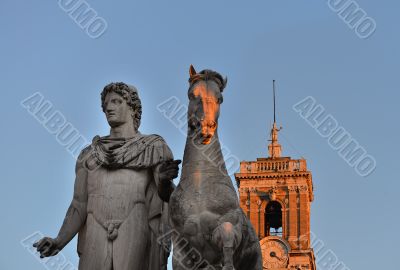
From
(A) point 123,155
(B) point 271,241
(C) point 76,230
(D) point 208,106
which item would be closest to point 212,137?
(D) point 208,106

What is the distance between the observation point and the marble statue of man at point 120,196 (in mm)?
13672

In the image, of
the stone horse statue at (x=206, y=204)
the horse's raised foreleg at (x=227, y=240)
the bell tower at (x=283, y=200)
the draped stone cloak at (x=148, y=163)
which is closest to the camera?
the horse's raised foreleg at (x=227, y=240)

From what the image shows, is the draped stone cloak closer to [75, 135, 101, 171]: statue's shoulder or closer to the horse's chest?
[75, 135, 101, 171]: statue's shoulder

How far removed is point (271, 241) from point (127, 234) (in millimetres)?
71669

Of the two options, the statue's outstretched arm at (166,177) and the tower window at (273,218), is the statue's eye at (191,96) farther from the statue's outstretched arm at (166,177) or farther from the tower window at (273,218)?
the tower window at (273,218)

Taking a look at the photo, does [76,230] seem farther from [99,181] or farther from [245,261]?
[245,261]

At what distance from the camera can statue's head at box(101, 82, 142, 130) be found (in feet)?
46.7

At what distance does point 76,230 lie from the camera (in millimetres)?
13977

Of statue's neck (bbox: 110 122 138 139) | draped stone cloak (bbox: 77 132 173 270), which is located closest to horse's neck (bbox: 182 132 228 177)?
draped stone cloak (bbox: 77 132 173 270)

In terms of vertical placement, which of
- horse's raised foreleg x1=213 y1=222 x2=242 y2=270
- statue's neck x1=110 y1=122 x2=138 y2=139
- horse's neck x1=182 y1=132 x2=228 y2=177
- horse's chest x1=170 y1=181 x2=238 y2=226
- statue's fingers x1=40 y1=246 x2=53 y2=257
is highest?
statue's neck x1=110 y1=122 x2=138 y2=139

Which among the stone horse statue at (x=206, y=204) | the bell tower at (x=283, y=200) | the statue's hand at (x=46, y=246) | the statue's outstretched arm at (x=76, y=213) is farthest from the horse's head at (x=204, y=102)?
the bell tower at (x=283, y=200)

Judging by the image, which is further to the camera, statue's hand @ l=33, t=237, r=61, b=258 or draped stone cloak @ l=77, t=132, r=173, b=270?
draped stone cloak @ l=77, t=132, r=173, b=270

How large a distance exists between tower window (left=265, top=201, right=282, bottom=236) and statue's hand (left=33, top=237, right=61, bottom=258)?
7406 centimetres

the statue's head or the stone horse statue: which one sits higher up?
the statue's head
